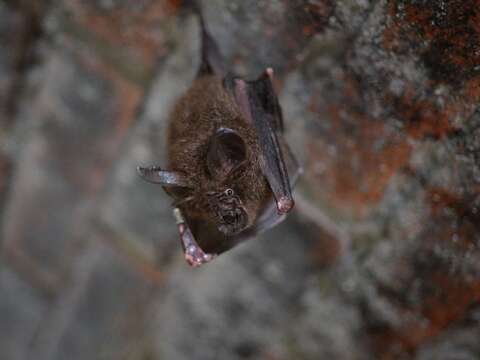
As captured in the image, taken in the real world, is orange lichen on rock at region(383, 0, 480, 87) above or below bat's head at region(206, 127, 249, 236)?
above

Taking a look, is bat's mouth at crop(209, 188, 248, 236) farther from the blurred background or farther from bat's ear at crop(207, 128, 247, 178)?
the blurred background

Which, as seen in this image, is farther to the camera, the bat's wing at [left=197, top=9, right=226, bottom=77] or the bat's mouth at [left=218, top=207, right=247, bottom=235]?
the bat's wing at [left=197, top=9, right=226, bottom=77]

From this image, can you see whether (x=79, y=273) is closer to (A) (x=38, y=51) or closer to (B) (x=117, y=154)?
(B) (x=117, y=154)

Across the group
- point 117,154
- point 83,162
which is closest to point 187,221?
point 117,154

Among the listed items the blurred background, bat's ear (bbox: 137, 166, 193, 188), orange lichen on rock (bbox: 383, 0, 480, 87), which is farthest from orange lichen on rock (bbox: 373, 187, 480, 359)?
bat's ear (bbox: 137, 166, 193, 188)

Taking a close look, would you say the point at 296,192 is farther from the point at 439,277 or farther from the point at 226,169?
the point at 226,169

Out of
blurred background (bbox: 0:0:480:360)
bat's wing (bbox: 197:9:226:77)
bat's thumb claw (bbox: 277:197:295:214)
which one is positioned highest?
bat's thumb claw (bbox: 277:197:295:214)

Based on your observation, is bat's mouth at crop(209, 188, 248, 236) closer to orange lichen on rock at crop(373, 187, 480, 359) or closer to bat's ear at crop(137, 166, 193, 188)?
bat's ear at crop(137, 166, 193, 188)

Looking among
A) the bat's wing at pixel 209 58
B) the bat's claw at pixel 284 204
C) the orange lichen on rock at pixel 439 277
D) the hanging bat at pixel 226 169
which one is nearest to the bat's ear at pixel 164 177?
the hanging bat at pixel 226 169

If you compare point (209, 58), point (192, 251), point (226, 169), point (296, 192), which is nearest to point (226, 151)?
point (226, 169)
